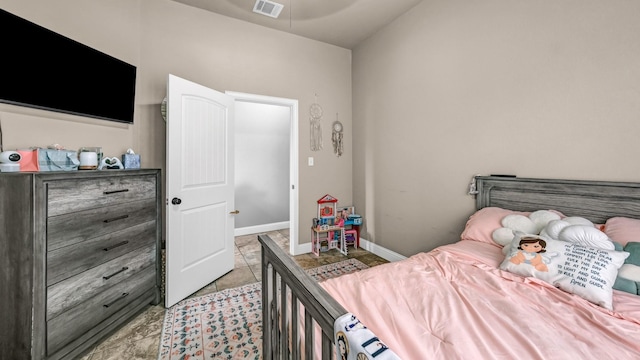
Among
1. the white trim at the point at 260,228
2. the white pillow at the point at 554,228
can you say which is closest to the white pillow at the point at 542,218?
the white pillow at the point at 554,228

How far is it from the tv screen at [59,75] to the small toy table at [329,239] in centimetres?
243

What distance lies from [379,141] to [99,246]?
2928 millimetres

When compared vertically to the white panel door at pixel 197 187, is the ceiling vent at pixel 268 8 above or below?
above

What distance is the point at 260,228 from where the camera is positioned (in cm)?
455

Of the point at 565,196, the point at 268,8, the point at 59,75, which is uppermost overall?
the point at 268,8

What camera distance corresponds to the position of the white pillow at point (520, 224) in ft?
5.22

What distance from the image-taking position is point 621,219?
1.37 metres

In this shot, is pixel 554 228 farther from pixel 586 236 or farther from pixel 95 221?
pixel 95 221

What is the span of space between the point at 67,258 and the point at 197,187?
106cm

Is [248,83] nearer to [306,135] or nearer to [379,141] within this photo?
[306,135]

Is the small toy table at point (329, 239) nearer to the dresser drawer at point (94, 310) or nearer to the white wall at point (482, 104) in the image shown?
the white wall at point (482, 104)

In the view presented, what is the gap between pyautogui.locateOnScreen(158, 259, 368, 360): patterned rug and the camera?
1.62 meters

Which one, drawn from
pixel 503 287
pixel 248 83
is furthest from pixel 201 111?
pixel 503 287

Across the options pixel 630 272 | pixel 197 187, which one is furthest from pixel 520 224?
pixel 197 187
